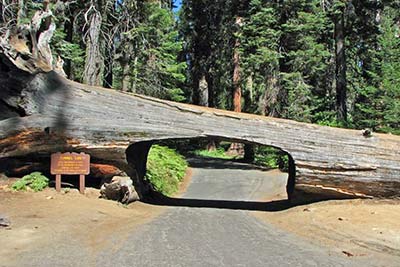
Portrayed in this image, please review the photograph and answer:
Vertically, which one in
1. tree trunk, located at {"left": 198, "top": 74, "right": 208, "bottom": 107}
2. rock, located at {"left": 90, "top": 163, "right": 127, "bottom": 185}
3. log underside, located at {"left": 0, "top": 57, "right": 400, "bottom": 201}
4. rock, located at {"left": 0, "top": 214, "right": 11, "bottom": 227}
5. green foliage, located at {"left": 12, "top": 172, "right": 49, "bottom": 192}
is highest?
tree trunk, located at {"left": 198, "top": 74, "right": 208, "bottom": 107}

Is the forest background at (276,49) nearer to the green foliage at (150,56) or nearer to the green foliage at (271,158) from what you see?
the green foliage at (150,56)

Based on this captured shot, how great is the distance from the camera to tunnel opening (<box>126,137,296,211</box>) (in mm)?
13167

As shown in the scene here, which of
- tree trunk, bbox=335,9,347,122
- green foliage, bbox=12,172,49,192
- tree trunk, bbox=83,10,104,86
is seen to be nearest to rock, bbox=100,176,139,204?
green foliage, bbox=12,172,49,192

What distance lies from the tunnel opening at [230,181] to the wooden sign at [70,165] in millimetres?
1413

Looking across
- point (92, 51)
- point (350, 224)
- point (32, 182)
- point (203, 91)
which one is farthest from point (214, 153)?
point (350, 224)

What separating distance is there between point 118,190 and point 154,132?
167cm

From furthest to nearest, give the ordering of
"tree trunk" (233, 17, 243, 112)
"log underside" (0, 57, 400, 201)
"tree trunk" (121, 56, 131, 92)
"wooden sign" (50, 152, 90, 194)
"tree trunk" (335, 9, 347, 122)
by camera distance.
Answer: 1. "tree trunk" (233, 17, 243, 112)
2. "tree trunk" (121, 56, 131, 92)
3. "tree trunk" (335, 9, 347, 122)
4. "wooden sign" (50, 152, 90, 194)
5. "log underside" (0, 57, 400, 201)

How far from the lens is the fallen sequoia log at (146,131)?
10946 mm

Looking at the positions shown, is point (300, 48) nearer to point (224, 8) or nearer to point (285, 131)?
point (224, 8)

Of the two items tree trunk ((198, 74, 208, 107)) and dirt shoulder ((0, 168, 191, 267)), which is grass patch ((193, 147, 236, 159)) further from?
dirt shoulder ((0, 168, 191, 267))

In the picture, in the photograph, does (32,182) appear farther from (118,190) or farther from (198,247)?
(198,247)

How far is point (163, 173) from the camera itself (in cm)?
1839

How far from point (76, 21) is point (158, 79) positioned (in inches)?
200

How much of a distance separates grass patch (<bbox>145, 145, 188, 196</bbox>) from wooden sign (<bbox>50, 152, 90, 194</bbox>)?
4.75 meters
